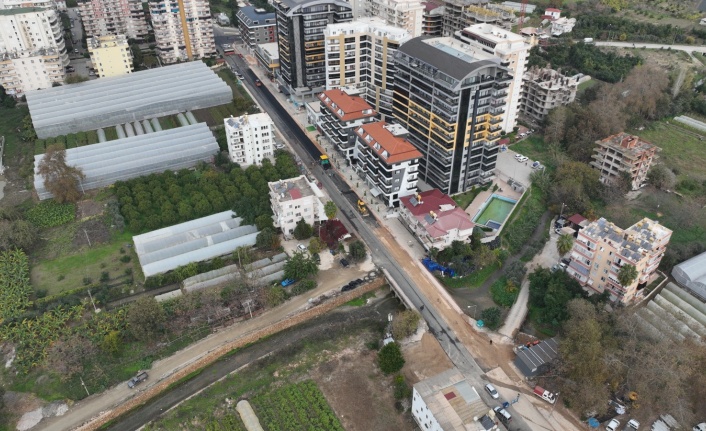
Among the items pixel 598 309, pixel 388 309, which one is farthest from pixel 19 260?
pixel 598 309

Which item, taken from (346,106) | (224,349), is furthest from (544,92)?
(224,349)

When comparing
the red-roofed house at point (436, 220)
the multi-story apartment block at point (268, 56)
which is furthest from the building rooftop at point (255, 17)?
the red-roofed house at point (436, 220)

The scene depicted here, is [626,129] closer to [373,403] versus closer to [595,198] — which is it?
[595,198]

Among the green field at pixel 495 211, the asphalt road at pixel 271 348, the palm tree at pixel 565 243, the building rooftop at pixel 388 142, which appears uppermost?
the building rooftop at pixel 388 142

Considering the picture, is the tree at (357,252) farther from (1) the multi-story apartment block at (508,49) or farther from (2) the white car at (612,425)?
(1) the multi-story apartment block at (508,49)

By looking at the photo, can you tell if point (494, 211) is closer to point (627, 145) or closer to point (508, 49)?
point (627, 145)
